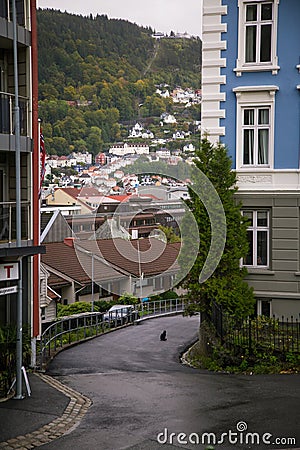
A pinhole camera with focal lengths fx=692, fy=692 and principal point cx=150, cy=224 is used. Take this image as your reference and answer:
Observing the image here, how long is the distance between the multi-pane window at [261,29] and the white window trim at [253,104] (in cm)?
82

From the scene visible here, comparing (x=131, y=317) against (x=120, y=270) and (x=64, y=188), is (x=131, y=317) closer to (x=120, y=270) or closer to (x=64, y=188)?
(x=120, y=270)

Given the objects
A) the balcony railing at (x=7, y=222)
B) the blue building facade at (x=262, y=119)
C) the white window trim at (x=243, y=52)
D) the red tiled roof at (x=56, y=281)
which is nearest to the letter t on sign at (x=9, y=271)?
the balcony railing at (x=7, y=222)

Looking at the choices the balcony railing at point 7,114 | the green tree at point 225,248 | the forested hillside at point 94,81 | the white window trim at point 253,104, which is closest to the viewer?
the balcony railing at point 7,114

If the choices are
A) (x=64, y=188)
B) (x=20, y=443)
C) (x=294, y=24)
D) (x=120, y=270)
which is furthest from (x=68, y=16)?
(x=20, y=443)

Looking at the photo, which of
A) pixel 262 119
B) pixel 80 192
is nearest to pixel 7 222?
pixel 262 119

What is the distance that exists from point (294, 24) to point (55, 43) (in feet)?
129

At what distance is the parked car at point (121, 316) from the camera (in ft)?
99.0

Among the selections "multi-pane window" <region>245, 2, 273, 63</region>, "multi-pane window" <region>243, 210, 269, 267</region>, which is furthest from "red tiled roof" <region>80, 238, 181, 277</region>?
"multi-pane window" <region>245, 2, 273, 63</region>

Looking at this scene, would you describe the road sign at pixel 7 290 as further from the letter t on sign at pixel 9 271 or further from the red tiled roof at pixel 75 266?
the red tiled roof at pixel 75 266

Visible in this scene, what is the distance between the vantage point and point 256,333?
16734 mm

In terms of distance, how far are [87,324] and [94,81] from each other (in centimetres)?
3358

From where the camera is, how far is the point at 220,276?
59.7ft

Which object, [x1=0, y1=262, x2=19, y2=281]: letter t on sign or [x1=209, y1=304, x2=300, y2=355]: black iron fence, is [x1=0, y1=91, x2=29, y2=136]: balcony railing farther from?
[x1=209, y1=304, x2=300, y2=355]: black iron fence

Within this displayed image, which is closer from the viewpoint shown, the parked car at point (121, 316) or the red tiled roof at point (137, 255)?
the parked car at point (121, 316)
